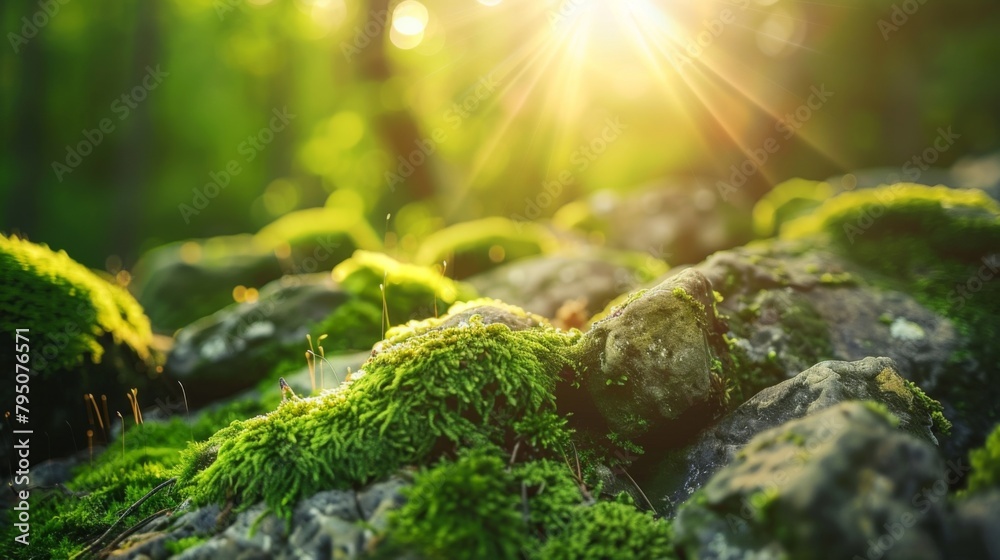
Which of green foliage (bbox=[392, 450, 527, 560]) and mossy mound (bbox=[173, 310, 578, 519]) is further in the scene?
mossy mound (bbox=[173, 310, 578, 519])

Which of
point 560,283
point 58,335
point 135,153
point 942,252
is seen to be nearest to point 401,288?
point 560,283

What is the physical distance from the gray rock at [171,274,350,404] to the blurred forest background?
322 inches

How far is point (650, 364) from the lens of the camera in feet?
10.3

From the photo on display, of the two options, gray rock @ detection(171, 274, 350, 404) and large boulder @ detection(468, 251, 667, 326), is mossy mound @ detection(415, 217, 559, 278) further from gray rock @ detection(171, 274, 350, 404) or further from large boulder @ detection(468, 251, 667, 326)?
gray rock @ detection(171, 274, 350, 404)

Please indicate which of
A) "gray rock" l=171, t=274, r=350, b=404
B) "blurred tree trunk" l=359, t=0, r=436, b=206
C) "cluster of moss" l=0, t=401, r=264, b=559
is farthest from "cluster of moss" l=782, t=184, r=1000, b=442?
"blurred tree trunk" l=359, t=0, r=436, b=206

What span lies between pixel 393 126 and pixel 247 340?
11.5 meters

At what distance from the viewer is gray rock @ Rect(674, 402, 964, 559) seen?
1.91 meters

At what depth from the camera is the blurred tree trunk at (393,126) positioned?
15.1 m

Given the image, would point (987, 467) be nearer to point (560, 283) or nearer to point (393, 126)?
point (560, 283)

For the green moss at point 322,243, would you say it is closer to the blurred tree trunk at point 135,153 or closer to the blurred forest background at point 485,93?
the blurred forest background at point 485,93

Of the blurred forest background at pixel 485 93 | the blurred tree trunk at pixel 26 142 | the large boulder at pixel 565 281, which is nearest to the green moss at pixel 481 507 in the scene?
the large boulder at pixel 565 281

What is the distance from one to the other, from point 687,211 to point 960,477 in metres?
8.90

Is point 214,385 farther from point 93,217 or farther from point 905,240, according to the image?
point 93,217

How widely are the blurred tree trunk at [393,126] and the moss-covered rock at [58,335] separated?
11.7 m
